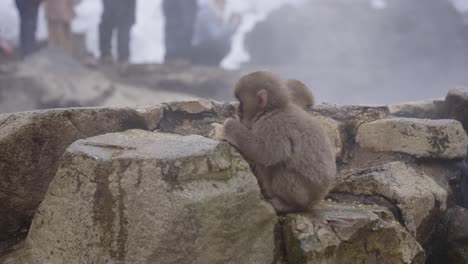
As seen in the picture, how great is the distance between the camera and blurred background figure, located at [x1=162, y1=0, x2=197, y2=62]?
24.8 feet

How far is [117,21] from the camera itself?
715 centimetres

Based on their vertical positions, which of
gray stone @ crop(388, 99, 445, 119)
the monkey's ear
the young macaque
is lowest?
gray stone @ crop(388, 99, 445, 119)

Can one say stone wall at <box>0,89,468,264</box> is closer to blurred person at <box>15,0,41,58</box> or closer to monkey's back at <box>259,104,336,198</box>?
monkey's back at <box>259,104,336,198</box>

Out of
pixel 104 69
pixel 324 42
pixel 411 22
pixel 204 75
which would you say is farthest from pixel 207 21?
pixel 411 22

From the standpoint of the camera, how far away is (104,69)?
7609 millimetres

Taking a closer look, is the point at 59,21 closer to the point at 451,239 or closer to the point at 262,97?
the point at 262,97

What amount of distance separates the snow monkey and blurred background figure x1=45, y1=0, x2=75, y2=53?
17.2 ft

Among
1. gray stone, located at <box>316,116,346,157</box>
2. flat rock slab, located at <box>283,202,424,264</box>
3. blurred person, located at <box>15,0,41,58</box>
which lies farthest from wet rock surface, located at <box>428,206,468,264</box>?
blurred person, located at <box>15,0,41,58</box>

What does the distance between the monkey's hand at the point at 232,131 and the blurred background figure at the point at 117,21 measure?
5.06 meters

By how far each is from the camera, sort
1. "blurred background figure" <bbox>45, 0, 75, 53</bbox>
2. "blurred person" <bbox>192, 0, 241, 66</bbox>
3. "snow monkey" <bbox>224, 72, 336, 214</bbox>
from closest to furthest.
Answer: "snow monkey" <bbox>224, 72, 336, 214</bbox>
"blurred background figure" <bbox>45, 0, 75, 53</bbox>
"blurred person" <bbox>192, 0, 241, 66</bbox>

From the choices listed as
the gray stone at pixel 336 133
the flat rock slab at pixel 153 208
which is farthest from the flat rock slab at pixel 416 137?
the flat rock slab at pixel 153 208

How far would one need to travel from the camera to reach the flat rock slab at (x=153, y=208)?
1981 millimetres

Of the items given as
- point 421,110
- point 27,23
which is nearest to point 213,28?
point 27,23

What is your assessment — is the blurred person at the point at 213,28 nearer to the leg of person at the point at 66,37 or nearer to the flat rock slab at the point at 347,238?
the leg of person at the point at 66,37
